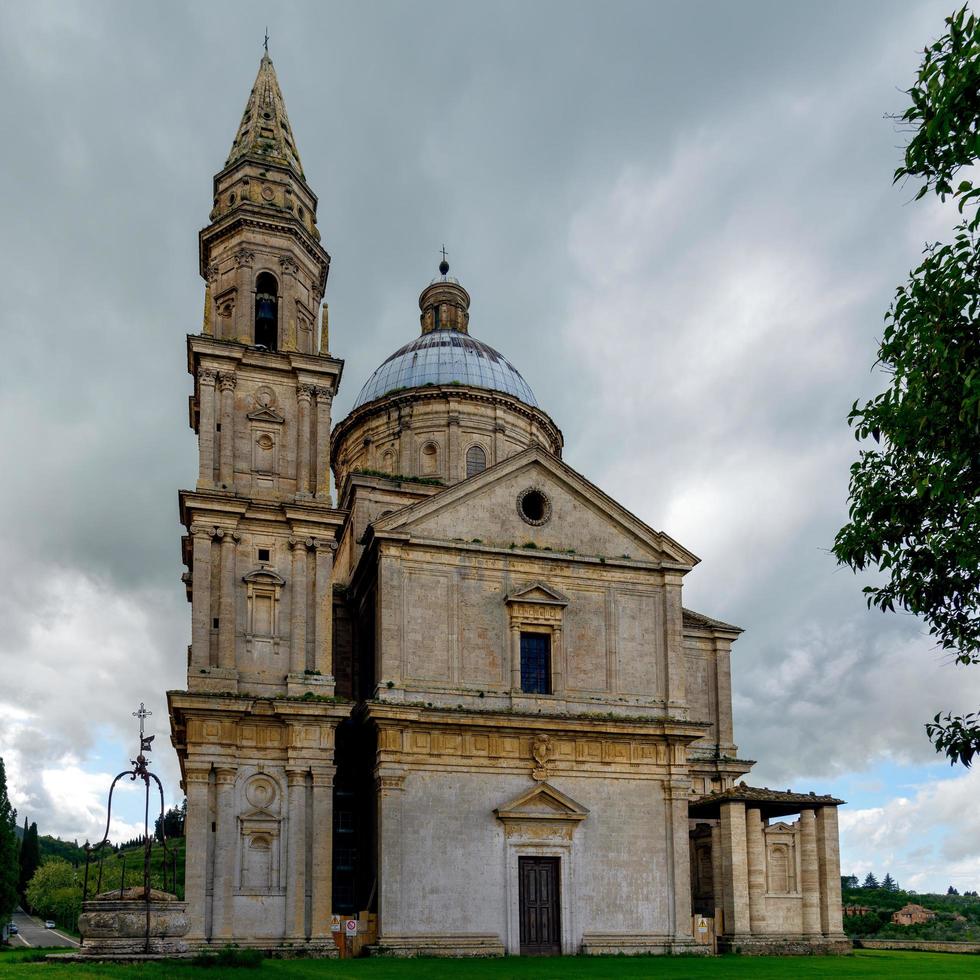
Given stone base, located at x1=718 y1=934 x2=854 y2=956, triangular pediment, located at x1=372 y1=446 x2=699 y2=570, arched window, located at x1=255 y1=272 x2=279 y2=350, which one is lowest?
stone base, located at x1=718 y1=934 x2=854 y2=956

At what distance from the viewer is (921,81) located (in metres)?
11.6

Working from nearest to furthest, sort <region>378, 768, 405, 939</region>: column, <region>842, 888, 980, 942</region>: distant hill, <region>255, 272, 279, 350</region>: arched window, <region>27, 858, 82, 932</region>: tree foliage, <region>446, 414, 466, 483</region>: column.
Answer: <region>378, 768, 405, 939</region>: column < <region>255, 272, 279, 350</region>: arched window < <region>446, 414, 466, 483</region>: column < <region>842, 888, 980, 942</region>: distant hill < <region>27, 858, 82, 932</region>: tree foliage

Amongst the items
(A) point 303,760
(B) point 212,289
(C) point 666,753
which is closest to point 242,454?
(B) point 212,289

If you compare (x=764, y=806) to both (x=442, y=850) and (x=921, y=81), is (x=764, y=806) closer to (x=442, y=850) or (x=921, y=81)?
(x=442, y=850)

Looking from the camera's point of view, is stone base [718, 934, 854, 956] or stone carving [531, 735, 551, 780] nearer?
stone carving [531, 735, 551, 780]

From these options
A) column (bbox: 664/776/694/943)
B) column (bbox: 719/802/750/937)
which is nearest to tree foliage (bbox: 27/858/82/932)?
column (bbox: 664/776/694/943)

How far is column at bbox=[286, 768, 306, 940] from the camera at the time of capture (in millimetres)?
29688

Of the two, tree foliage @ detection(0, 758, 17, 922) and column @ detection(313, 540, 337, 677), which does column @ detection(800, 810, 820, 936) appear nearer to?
column @ detection(313, 540, 337, 677)

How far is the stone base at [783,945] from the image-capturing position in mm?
33781

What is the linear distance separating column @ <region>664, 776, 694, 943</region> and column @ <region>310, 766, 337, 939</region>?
1027 cm

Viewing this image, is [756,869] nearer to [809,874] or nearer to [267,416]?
[809,874]

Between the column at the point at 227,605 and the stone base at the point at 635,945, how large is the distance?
12.9 m

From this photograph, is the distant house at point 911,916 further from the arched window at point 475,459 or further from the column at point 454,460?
the column at point 454,460

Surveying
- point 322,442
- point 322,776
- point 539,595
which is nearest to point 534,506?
point 539,595
